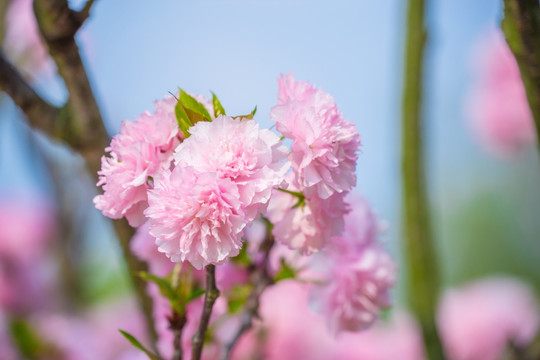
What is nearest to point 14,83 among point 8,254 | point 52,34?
point 52,34

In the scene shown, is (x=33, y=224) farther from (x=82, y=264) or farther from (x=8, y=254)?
(x=82, y=264)

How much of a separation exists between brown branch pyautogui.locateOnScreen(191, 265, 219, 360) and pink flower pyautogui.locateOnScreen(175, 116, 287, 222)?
6cm

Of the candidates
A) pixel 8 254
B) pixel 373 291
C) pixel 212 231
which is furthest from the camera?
pixel 8 254

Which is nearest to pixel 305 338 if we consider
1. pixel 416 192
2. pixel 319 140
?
pixel 416 192

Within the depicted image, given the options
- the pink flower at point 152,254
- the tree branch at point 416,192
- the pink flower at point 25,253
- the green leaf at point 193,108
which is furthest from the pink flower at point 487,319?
the pink flower at point 25,253

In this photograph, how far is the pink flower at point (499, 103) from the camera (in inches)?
58.1

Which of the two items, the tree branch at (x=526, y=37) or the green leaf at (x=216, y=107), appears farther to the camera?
the tree branch at (x=526, y=37)

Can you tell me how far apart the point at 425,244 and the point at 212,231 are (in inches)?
23.4

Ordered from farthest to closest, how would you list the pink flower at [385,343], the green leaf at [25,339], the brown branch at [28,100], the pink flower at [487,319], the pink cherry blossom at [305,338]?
1. the pink flower at [487,319]
2. the pink flower at [385,343]
3. the pink cherry blossom at [305,338]
4. the green leaf at [25,339]
5. the brown branch at [28,100]

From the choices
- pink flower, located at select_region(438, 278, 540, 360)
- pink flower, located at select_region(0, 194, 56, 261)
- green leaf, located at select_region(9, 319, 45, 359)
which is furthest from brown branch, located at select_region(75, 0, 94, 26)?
pink flower, located at select_region(0, 194, 56, 261)

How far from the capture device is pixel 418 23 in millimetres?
761

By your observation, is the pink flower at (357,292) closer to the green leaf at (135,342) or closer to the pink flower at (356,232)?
A: the pink flower at (356,232)

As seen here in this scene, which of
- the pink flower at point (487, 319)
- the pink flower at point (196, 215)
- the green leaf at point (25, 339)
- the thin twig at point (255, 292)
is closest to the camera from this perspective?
the pink flower at point (196, 215)

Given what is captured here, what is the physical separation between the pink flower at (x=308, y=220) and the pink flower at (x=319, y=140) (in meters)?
0.02
